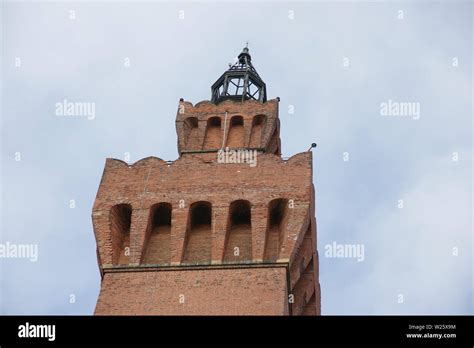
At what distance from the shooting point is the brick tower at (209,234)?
3462 centimetres

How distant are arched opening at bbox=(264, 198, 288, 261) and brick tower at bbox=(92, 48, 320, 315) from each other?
0.03 meters

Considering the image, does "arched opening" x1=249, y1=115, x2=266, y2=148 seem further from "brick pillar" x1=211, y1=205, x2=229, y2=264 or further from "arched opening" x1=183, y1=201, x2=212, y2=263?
"brick pillar" x1=211, y1=205, x2=229, y2=264

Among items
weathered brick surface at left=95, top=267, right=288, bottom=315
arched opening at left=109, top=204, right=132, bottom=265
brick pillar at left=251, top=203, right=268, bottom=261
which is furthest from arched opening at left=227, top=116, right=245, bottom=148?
weathered brick surface at left=95, top=267, right=288, bottom=315

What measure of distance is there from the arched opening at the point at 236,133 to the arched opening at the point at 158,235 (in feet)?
14.5

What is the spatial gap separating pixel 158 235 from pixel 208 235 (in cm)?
141

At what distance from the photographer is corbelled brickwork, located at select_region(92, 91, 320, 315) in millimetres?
A: 34625

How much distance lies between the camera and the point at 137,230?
3678 centimetres

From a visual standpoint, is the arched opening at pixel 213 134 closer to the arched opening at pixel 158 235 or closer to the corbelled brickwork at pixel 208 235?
the corbelled brickwork at pixel 208 235

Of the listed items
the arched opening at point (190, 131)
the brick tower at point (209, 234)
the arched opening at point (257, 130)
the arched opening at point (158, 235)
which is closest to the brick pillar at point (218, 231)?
the brick tower at point (209, 234)

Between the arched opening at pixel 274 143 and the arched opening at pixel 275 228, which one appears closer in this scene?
the arched opening at pixel 275 228
